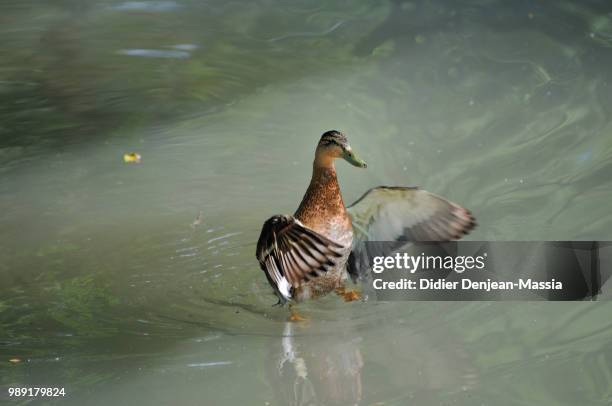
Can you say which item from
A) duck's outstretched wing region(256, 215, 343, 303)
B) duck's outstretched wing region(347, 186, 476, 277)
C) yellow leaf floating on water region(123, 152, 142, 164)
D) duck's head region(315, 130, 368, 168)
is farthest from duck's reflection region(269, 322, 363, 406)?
yellow leaf floating on water region(123, 152, 142, 164)

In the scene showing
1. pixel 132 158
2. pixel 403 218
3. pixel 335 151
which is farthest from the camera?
pixel 132 158

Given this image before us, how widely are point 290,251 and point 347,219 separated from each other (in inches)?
26.3

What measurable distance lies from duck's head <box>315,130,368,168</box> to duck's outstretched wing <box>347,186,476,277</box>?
6.7 inches

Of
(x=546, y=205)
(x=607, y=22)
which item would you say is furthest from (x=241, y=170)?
(x=607, y=22)

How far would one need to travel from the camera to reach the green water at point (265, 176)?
3920mm

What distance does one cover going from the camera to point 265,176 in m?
6.03

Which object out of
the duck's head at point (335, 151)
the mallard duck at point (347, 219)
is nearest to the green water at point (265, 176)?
the mallard duck at point (347, 219)

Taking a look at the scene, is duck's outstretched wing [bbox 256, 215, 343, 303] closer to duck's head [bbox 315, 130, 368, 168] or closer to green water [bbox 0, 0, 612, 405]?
green water [bbox 0, 0, 612, 405]

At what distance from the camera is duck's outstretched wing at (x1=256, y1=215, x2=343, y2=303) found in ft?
13.2

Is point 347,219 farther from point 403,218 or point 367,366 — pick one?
point 367,366

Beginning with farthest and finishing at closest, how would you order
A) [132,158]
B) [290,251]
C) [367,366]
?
[132,158]
[290,251]
[367,366]

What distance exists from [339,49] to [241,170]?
188cm

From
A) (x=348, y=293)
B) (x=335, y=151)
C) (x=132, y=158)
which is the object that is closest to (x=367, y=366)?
(x=348, y=293)

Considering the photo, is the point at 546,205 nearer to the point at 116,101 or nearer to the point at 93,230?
the point at 93,230
